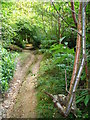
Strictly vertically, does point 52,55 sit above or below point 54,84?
above

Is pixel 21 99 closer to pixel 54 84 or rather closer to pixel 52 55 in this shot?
pixel 54 84

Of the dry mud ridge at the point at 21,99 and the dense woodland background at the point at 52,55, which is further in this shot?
the dry mud ridge at the point at 21,99

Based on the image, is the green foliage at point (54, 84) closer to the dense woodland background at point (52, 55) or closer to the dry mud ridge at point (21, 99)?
the dense woodland background at point (52, 55)

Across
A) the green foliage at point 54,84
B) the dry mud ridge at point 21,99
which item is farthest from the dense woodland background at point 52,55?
the dry mud ridge at point 21,99

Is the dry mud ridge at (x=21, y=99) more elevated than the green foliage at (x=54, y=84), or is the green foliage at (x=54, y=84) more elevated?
the green foliage at (x=54, y=84)

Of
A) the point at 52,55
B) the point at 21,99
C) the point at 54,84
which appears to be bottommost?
the point at 21,99

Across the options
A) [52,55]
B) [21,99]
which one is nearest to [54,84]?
[21,99]

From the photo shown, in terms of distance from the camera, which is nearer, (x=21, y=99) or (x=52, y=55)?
(x=21, y=99)

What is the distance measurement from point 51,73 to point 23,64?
6.70 ft

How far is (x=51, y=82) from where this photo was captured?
3426 mm

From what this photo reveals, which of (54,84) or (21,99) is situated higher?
(54,84)

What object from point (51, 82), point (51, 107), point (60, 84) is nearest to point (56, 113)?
point (51, 107)

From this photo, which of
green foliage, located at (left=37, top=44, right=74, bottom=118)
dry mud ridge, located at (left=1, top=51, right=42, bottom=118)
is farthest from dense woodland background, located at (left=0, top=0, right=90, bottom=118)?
dry mud ridge, located at (left=1, top=51, right=42, bottom=118)

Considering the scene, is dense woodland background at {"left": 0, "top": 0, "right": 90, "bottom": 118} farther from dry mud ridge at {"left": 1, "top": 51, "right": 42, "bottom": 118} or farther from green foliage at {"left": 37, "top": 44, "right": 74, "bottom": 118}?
dry mud ridge at {"left": 1, "top": 51, "right": 42, "bottom": 118}
